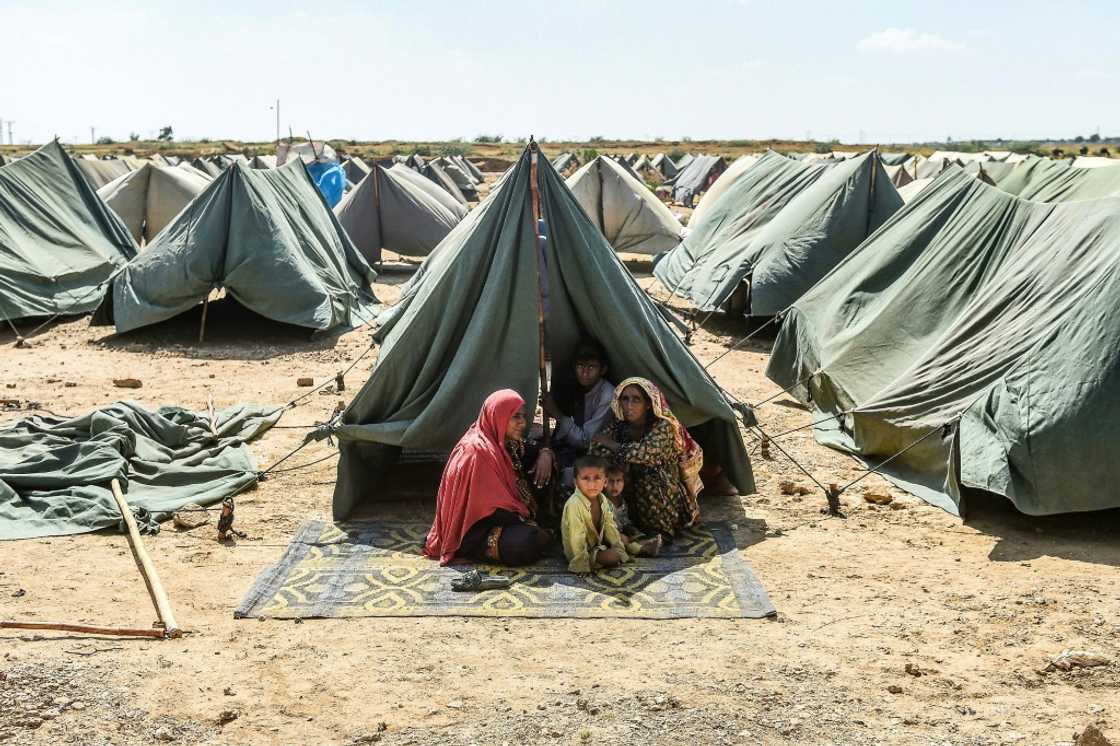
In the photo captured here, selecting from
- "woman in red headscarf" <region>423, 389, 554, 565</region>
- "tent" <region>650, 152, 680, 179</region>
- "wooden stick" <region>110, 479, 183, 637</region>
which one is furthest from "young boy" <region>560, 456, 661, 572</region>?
"tent" <region>650, 152, 680, 179</region>

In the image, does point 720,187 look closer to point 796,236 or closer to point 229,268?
point 796,236

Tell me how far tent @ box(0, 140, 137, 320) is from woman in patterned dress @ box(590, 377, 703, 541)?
8.69 meters

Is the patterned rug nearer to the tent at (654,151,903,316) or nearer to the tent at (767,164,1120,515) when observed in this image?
the tent at (767,164,1120,515)

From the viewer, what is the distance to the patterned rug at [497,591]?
16.9 feet

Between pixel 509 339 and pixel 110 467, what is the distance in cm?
258

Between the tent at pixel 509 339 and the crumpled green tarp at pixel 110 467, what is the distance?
113cm

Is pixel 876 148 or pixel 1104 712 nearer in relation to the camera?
pixel 1104 712

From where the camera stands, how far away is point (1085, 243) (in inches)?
265

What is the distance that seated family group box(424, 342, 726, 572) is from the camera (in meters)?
5.61

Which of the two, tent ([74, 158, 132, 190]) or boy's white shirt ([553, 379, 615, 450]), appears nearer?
boy's white shirt ([553, 379, 615, 450])

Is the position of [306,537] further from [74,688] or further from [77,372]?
[77,372]

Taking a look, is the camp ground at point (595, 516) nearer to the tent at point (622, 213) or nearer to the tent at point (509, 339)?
the tent at point (509, 339)

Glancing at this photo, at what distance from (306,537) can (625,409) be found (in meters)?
1.86

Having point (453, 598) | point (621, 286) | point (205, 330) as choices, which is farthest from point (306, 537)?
point (205, 330)
